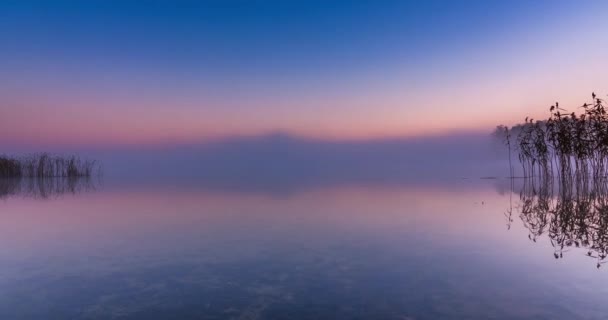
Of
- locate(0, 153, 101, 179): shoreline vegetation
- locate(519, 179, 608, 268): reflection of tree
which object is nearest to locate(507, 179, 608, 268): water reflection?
locate(519, 179, 608, 268): reflection of tree

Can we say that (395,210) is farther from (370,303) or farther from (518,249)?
(370,303)

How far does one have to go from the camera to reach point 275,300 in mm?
4023

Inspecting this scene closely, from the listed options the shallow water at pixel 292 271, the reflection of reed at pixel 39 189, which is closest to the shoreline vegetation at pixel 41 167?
the reflection of reed at pixel 39 189

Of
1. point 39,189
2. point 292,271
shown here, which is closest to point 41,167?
point 39,189

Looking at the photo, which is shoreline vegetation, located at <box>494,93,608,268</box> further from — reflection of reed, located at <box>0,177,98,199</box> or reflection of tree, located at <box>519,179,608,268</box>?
reflection of reed, located at <box>0,177,98,199</box>

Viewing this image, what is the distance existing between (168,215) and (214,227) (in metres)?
3.02

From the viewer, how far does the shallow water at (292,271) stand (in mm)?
3775

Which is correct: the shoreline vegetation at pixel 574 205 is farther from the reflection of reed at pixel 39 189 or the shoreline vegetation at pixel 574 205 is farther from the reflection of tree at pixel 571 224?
the reflection of reed at pixel 39 189

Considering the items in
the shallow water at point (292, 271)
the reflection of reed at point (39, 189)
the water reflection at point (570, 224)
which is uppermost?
the reflection of reed at point (39, 189)

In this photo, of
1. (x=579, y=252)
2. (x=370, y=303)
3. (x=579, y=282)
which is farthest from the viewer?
(x=579, y=252)

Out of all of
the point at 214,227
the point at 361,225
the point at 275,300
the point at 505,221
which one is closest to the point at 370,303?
the point at 275,300

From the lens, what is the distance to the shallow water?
12.4ft

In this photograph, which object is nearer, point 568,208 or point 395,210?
point 568,208

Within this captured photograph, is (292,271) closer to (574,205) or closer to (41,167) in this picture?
(574,205)
